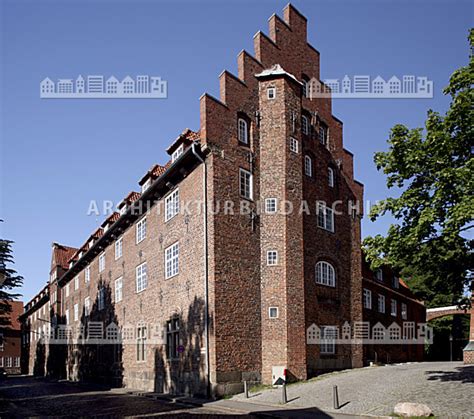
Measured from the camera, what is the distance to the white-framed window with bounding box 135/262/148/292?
1315 inches

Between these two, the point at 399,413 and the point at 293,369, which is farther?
the point at 293,369

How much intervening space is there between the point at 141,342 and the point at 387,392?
17.5 m

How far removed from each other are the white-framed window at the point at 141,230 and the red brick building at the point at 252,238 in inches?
4.8

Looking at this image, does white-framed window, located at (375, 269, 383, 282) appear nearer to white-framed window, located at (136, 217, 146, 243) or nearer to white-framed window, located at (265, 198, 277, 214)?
white-framed window, located at (265, 198, 277, 214)

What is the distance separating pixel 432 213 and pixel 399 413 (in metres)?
5.77

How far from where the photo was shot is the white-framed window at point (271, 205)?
27.0 metres

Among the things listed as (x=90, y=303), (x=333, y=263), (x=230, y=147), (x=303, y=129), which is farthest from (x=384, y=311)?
(x=90, y=303)

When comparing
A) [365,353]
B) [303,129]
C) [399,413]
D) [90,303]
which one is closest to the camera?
[399,413]

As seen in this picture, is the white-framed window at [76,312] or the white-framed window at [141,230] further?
the white-framed window at [76,312]

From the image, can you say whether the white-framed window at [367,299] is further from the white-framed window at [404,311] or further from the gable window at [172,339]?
the gable window at [172,339]

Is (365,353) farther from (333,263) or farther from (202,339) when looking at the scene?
(202,339)

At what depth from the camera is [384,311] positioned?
131 feet

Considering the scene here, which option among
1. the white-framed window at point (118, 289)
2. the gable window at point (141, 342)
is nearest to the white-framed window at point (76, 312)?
the white-framed window at point (118, 289)

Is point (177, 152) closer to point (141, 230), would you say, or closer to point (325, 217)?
point (141, 230)
